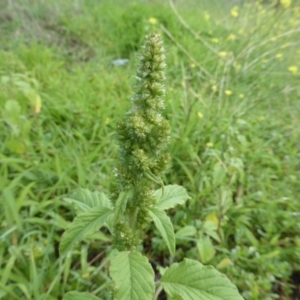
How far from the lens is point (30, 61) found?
3.19 m

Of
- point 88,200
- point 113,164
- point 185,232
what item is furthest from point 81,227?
point 113,164

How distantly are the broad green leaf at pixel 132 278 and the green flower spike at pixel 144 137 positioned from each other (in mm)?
85

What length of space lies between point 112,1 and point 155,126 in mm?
4711

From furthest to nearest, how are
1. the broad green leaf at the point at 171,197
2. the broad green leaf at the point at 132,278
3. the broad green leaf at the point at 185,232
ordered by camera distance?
the broad green leaf at the point at 185,232 → the broad green leaf at the point at 171,197 → the broad green leaf at the point at 132,278

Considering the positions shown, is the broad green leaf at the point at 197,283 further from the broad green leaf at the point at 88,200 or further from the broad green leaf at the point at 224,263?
the broad green leaf at the point at 224,263

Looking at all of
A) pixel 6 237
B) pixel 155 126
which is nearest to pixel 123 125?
pixel 155 126

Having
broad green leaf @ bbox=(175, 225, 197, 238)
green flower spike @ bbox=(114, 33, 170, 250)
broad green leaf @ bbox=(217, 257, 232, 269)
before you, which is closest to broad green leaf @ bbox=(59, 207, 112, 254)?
green flower spike @ bbox=(114, 33, 170, 250)

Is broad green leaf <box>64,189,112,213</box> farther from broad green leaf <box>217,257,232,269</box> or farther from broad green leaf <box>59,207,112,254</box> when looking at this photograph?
broad green leaf <box>217,257,232,269</box>

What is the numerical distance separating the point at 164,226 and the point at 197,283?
0.22 metres

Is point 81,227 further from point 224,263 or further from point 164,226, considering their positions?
point 224,263

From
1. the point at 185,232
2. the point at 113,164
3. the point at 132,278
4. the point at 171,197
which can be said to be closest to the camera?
the point at 132,278

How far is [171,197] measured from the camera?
45.7 inches

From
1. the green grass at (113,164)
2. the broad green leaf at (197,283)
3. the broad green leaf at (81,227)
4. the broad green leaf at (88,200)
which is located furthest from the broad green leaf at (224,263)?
the broad green leaf at (81,227)

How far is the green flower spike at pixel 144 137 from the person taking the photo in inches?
36.1
